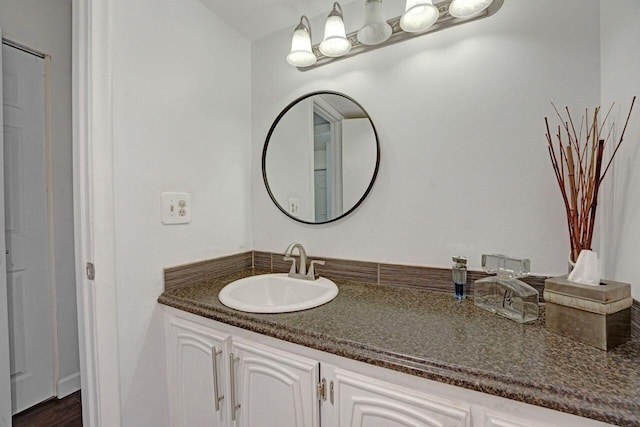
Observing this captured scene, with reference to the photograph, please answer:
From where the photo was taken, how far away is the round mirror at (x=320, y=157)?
136 cm

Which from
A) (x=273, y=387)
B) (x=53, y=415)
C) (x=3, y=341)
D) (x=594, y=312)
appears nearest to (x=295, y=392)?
(x=273, y=387)

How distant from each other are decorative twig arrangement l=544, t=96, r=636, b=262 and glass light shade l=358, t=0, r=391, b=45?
0.70 meters

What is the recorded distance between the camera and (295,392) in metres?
0.86

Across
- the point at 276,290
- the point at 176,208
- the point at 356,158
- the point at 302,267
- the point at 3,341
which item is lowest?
the point at 3,341

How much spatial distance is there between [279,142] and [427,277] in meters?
1.03

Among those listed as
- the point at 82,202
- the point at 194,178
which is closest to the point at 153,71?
the point at 194,178

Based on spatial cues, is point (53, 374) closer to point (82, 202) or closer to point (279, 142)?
point (82, 202)

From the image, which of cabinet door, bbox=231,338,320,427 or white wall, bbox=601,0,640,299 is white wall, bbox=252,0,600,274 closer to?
white wall, bbox=601,0,640,299

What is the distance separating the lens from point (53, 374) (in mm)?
1753

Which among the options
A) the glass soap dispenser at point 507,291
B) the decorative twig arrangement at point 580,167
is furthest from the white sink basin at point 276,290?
the decorative twig arrangement at point 580,167

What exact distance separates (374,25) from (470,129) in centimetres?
58

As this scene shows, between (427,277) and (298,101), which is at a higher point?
(298,101)

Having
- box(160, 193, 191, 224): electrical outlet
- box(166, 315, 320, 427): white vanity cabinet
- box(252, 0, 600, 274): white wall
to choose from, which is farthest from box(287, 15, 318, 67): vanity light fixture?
box(166, 315, 320, 427): white vanity cabinet

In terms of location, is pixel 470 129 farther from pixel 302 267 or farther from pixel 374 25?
pixel 302 267
